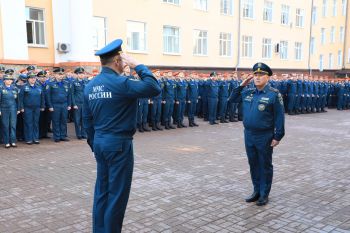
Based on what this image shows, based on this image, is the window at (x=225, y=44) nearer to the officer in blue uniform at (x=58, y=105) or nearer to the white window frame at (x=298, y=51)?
the white window frame at (x=298, y=51)

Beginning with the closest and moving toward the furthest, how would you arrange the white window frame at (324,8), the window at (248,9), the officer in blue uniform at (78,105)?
the officer in blue uniform at (78,105) < the window at (248,9) < the white window frame at (324,8)

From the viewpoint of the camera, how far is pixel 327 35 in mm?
38719

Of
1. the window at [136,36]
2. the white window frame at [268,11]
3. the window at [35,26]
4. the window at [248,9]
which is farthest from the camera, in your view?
the white window frame at [268,11]

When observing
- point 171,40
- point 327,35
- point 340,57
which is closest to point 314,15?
point 327,35

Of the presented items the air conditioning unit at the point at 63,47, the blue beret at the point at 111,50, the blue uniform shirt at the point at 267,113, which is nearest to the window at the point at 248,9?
the air conditioning unit at the point at 63,47

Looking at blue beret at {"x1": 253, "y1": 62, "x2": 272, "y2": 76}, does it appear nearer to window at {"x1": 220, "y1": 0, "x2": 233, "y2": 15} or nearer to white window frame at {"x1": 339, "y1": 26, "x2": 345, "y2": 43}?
window at {"x1": 220, "y1": 0, "x2": 233, "y2": 15}

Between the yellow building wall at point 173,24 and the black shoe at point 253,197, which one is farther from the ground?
the yellow building wall at point 173,24

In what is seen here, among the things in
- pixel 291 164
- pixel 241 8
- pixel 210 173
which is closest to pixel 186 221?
pixel 210 173

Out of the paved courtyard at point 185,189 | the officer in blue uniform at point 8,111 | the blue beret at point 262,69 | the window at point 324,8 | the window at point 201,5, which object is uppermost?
the window at point 324,8

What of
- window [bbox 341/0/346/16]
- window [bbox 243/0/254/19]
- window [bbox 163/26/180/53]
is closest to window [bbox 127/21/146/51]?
window [bbox 163/26/180/53]

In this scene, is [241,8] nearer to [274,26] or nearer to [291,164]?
[274,26]

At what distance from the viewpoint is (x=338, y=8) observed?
3938cm

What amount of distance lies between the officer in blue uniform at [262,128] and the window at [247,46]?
2228 centimetres

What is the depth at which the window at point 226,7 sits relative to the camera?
81.4 ft
